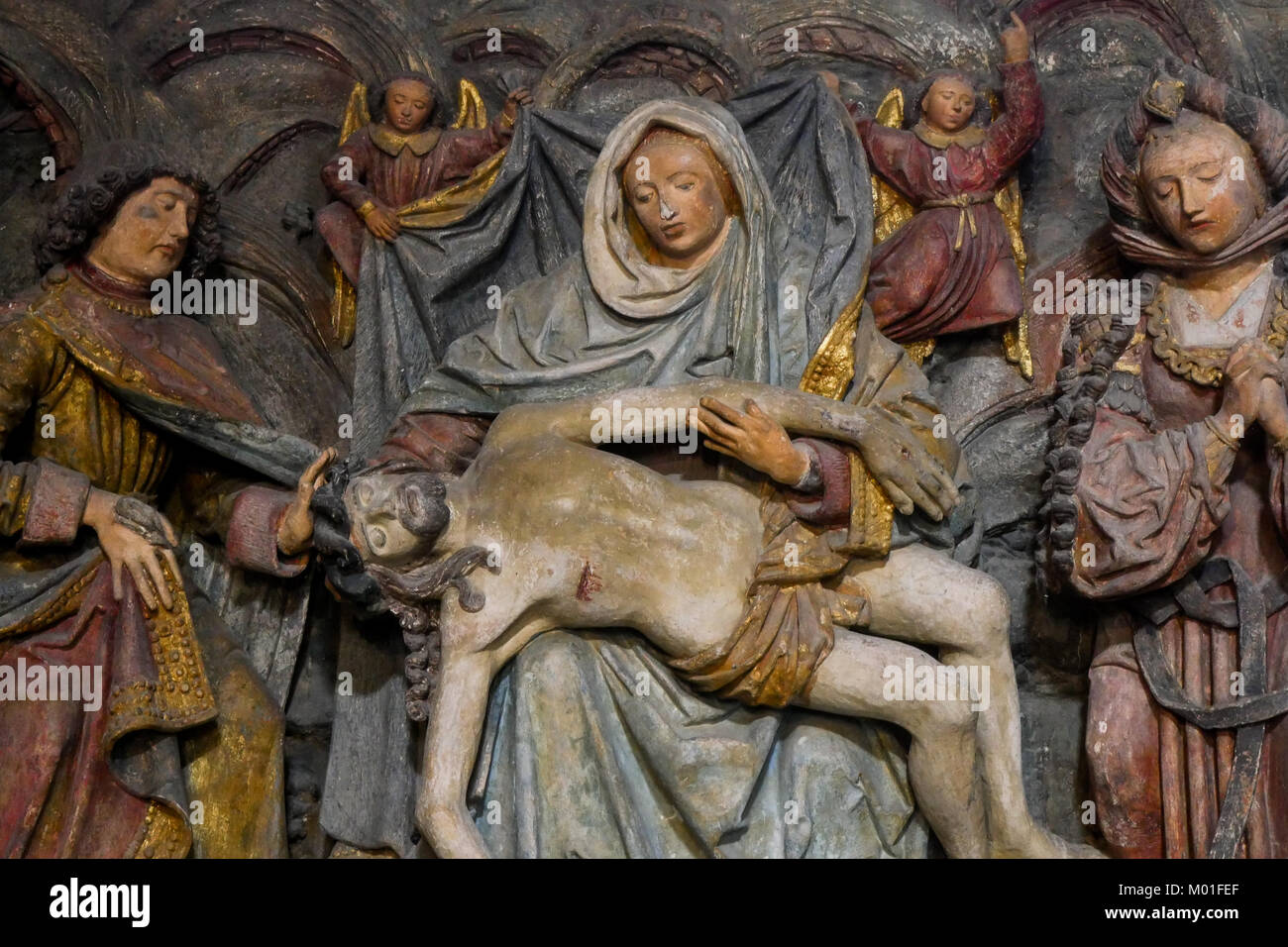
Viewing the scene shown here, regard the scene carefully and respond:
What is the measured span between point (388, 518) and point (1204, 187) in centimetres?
229

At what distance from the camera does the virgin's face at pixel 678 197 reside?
22.4 ft

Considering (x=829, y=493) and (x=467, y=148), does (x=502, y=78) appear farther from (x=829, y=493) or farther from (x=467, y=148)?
(x=829, y=493)

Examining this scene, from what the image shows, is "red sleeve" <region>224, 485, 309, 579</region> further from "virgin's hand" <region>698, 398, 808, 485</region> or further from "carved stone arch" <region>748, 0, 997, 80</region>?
"carved stone arch" <region>748, 0, 997, 80</region>

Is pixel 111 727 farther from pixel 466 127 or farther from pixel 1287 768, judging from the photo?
pixel 1287 768

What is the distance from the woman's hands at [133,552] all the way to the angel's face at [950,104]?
2414mm

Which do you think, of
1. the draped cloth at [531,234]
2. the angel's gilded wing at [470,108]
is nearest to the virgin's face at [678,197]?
the draped cloth at [531,234]

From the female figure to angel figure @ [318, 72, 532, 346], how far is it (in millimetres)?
1743

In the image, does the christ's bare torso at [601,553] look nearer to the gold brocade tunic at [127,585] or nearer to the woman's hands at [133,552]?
the gold brocade tunic at [127,585]

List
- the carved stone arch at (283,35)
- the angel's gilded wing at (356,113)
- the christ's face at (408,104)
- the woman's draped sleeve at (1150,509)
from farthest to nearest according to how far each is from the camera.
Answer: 1. the carved stone arch at (283,35)
2. the angel's gilded wing at (356,113)
3. the christ's face at (408,104)
4. the woman's draped sleeve at (1150,509)

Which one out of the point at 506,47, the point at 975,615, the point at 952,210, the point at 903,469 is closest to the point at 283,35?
the point at 506,47

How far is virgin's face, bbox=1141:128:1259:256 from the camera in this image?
6.82 metres

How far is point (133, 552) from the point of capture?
672cm

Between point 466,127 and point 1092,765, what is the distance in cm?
251

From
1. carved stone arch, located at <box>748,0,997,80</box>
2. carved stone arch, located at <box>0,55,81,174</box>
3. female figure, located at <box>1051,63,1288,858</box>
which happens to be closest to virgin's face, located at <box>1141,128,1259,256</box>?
female figure, located at <box>1051,63,1288,858</box>
